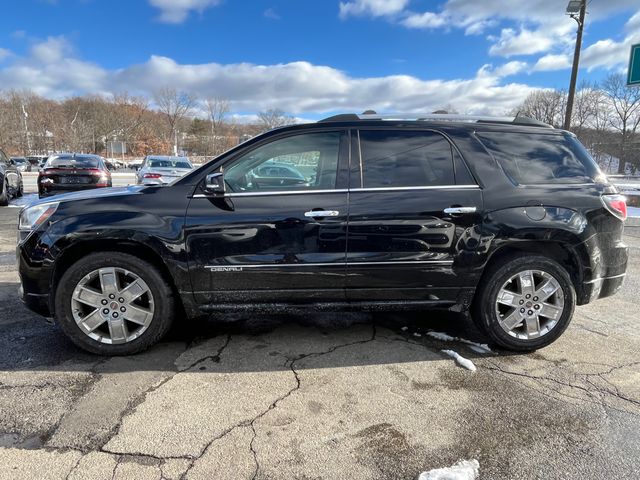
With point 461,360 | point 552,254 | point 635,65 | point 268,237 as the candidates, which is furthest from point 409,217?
point 635,65

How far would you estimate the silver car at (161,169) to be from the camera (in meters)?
11.5

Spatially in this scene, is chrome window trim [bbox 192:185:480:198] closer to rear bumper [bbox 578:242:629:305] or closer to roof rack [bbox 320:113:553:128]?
roof rack [bbox 320:113:553:128]

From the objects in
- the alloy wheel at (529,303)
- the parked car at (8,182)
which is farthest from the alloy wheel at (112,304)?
the parked car at (8,182)

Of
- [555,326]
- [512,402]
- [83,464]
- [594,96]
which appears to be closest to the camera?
[83,464]

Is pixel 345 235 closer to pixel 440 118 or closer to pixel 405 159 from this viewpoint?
pixel 405 159

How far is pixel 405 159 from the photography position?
11.2 ft

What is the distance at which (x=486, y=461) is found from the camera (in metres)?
2.26

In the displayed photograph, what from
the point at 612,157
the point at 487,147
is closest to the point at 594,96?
the point at 612,157

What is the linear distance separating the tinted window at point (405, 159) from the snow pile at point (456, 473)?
6.37 ft

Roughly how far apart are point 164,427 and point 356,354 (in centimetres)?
154

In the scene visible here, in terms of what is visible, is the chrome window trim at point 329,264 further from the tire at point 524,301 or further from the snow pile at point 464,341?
the snow pile at point 464,341

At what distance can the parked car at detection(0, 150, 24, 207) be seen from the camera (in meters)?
11.7

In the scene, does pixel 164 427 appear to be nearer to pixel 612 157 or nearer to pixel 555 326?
pixel 555 326

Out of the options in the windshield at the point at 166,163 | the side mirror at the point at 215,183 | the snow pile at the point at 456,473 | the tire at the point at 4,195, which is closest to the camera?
the snow pile at the point at 456,473
